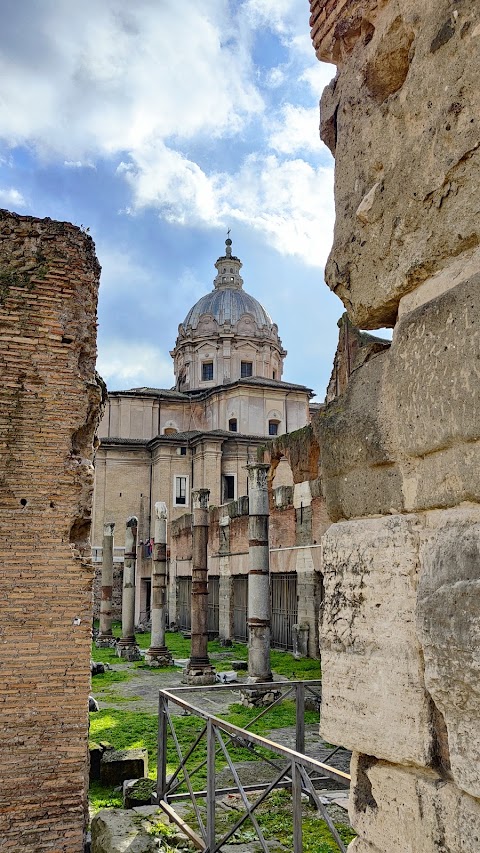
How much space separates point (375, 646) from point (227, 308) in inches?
1605

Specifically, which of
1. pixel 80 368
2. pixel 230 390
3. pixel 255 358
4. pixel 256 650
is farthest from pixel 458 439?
pixel 255 358

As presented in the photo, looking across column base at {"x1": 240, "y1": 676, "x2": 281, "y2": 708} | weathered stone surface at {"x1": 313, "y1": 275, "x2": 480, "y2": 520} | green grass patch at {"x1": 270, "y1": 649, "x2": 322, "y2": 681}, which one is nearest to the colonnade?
column base at {"x1": 240, "y1": 676, "x2": 281, "y2": 708}

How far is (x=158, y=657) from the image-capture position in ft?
55.7

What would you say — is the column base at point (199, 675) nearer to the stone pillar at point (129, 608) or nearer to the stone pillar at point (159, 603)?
the stone pillar at point (159, 603)

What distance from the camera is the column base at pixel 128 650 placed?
60.5 ft

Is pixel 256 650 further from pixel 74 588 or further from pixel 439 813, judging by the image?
pixel 439 813

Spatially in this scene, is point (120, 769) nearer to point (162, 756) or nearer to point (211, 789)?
point (162, 756)

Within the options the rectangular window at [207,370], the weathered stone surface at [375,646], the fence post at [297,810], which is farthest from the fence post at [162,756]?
the rectangular window at [207,370]

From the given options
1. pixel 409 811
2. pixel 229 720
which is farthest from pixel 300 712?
pixel 409 811

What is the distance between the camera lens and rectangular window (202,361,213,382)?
40000mm

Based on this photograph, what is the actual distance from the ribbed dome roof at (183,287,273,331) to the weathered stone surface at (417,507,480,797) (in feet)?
130

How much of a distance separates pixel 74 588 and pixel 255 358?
3482 centimetres

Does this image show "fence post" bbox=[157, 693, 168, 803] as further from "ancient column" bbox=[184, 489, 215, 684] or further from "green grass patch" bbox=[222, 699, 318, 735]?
"ancient column" bbox=[184, 489, 215, 684]

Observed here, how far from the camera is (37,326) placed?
20.3 feet
